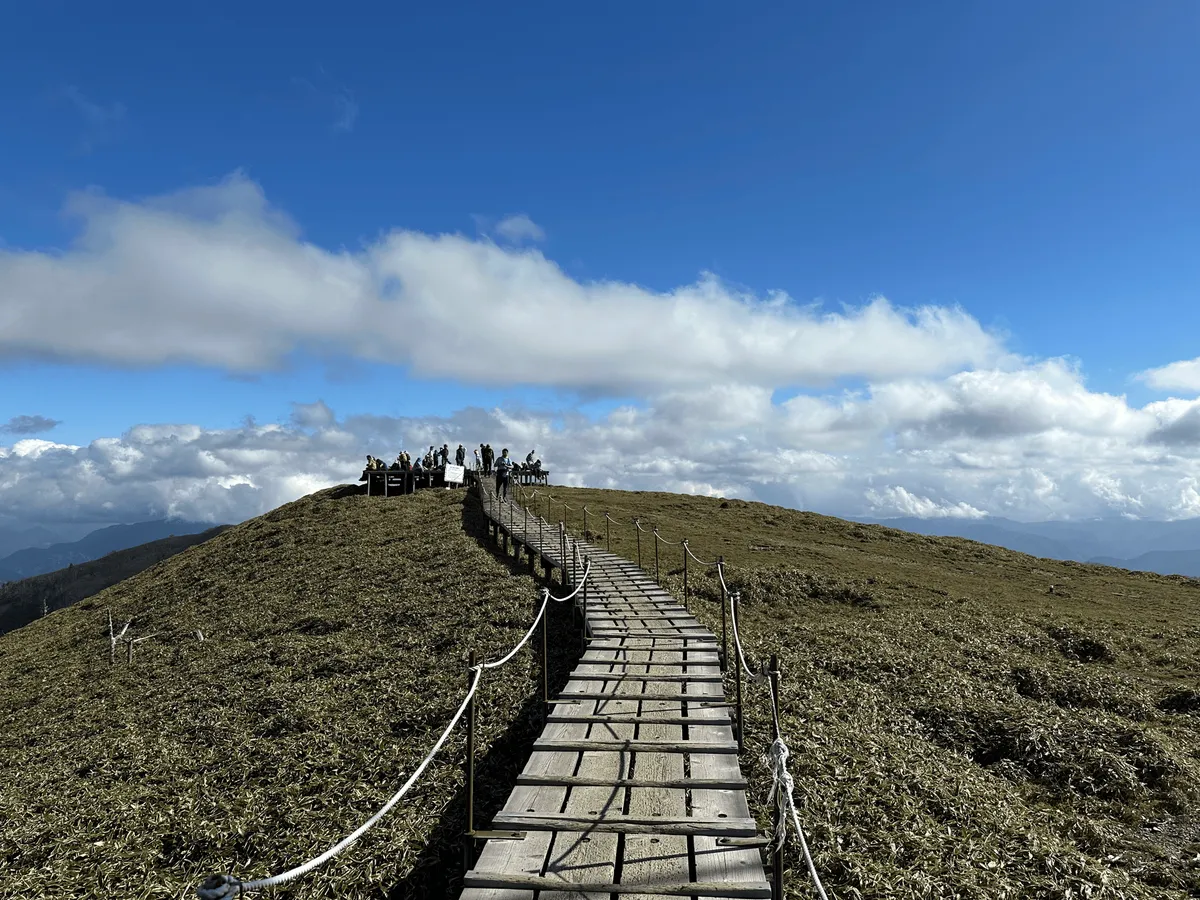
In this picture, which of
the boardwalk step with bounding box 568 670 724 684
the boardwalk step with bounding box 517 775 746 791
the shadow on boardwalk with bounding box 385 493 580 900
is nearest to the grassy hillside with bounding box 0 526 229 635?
the shadow on boardwalk with bounding box 385 493 580 900

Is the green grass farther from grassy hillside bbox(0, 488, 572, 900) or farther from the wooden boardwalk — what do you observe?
the wooden boardwalk

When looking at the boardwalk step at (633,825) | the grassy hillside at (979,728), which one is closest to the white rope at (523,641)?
the boardwalk step at (633,825)

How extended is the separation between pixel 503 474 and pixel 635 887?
1523 inches

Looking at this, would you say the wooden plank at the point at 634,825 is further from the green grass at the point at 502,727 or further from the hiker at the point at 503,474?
the hiker at the point at 503,474

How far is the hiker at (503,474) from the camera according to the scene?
127 ft

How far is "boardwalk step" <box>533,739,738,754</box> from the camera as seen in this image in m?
7.79

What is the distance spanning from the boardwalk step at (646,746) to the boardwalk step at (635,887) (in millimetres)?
2435

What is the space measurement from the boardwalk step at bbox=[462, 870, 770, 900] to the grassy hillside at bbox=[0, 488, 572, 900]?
7.76 feet

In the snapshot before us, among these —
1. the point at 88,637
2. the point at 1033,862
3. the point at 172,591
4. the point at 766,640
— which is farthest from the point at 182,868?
the point at 172,591

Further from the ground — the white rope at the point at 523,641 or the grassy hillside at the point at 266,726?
the white rope at the point at 523,641

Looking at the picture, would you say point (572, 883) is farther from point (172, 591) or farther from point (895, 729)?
point (172, 591)

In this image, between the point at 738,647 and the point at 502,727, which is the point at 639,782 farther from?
the point at 502,727

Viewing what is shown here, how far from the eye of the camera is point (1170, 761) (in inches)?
409

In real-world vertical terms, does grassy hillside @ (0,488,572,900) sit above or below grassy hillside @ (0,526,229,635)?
above
